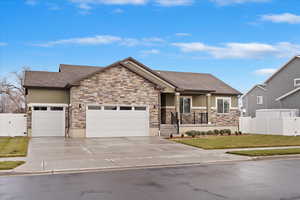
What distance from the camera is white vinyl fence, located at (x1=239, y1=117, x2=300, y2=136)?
1066 inches

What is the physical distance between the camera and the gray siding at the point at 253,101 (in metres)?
42.6

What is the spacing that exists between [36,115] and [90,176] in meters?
16.0

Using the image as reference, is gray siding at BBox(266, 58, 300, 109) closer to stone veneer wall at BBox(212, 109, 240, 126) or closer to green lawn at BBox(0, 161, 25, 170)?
stone veneer wall at BBox(212, 109, 240, 126)

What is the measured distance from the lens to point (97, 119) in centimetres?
2433

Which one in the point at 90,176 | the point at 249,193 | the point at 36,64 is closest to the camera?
the point at 249,193

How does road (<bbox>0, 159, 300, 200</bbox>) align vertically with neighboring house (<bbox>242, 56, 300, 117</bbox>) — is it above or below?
below

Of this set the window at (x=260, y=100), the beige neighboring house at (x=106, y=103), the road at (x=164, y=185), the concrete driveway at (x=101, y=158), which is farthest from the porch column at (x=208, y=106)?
the road at (x=164, y=185)

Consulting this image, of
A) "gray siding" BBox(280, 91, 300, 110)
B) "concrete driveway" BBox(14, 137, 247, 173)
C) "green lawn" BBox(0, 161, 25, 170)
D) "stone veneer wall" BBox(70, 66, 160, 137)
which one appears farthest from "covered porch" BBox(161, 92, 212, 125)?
"green lawn" BBox(0, 161, 25, 170)

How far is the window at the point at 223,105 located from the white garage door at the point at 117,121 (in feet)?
29.2

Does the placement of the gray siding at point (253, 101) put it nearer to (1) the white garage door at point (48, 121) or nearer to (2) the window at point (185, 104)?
(2) the window at point (185, 104)

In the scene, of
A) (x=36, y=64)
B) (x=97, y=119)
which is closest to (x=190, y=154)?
(x=97, y=119)

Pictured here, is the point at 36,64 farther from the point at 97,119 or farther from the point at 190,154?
the point at 190,154

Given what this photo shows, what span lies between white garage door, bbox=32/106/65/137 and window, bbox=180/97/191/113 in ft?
35.5

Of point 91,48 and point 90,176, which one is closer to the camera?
point 90,176
